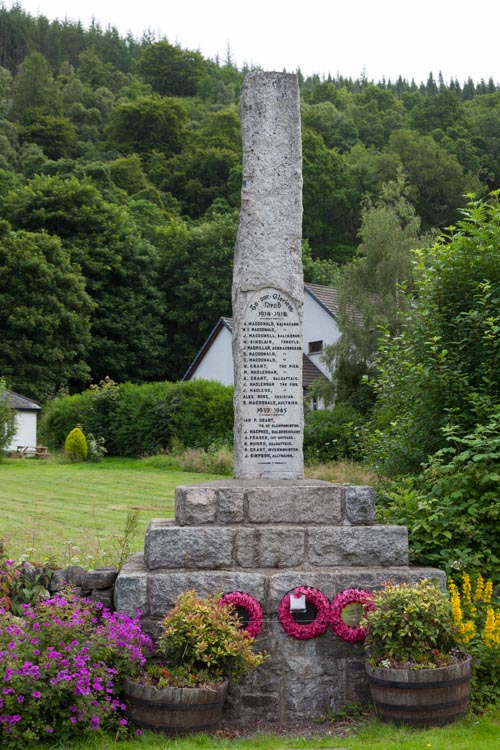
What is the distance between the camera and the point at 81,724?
15.6 ft

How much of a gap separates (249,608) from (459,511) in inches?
87.0

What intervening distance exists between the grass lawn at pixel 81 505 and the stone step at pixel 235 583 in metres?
1.51

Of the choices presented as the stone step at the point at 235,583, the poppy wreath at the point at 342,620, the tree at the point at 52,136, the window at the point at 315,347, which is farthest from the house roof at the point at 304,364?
the tree at the point at 52,136

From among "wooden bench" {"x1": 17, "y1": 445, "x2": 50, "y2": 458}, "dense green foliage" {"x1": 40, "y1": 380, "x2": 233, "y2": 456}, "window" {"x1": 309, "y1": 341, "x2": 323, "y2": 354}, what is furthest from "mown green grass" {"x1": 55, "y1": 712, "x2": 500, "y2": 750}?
"window" {"x1": 309, "y1": 341, "x2": 323, "y2": 354}

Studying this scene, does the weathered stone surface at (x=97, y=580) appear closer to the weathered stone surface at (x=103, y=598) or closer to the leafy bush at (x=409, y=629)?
the weathered stone surface at (x=103, y=598)

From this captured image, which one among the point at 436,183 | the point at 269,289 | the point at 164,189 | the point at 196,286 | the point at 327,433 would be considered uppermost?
the point at 164,189

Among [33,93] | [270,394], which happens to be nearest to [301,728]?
[270,394]

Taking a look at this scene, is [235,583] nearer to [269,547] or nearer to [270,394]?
[269,547]

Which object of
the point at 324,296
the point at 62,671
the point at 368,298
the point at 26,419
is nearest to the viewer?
the point at 62,671

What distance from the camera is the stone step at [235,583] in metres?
5.52

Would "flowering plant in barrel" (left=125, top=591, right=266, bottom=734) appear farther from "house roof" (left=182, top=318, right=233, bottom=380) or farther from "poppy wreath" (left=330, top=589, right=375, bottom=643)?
"house roof" (left=182, top=318, right=233, bottom=380)

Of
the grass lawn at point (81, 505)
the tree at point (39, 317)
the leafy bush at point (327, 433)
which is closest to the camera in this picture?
the grass lawn at point (81, 505)

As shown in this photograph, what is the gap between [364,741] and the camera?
16.0ft

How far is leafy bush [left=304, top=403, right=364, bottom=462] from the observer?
2349 cm
